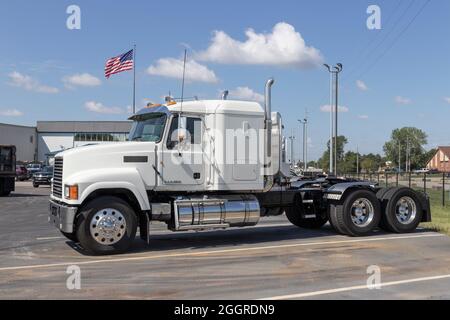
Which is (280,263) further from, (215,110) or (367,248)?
(215,110)

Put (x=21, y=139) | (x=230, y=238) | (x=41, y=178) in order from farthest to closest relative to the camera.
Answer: (x=21, y=139) → (x=41, y=178) → (x=230, y=238)

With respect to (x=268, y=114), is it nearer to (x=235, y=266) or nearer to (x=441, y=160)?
(x=235, y=266)

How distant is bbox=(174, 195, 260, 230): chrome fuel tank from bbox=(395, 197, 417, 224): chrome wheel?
156 inches

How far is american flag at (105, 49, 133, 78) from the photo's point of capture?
99.7ft

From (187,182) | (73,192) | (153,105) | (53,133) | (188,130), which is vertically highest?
(53,133)

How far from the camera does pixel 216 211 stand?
10.7 meters

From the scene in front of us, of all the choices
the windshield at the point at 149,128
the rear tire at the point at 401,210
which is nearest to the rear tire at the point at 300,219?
the rear tire at the point at 401,210

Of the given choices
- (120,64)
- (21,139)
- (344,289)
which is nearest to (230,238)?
(344,289)

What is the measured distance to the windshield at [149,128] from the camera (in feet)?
35.1

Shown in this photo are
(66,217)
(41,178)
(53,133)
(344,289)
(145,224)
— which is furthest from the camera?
(53,133)

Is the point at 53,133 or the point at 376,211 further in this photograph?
the point at 53,133

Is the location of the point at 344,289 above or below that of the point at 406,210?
below

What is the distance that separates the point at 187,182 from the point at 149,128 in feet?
4.51

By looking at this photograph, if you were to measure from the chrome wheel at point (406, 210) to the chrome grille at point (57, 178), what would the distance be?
310 inches
